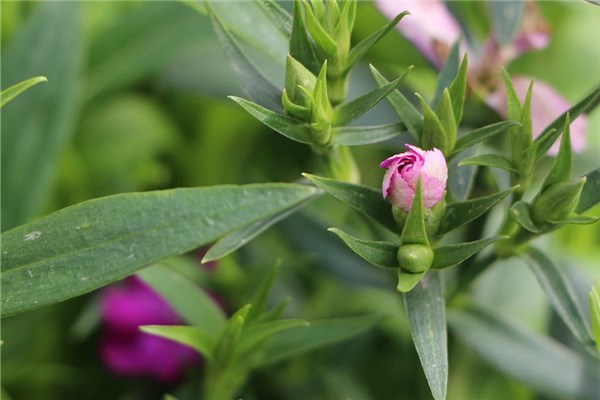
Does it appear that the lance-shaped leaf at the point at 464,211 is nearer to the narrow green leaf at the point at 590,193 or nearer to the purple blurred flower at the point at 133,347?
the narrow green leaf at the point at 590,193

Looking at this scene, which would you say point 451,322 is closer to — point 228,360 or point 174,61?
point 228,360

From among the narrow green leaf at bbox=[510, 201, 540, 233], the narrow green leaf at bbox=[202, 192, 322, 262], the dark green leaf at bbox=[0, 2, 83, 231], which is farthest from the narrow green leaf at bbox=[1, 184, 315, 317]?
the dark green leaf at bbox=[0, 2, 83, 231]

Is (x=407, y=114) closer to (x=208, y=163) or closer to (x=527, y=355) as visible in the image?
(x=527, y=355)

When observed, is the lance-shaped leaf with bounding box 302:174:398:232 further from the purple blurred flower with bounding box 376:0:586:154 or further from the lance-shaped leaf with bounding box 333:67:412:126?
the purple blurred flower with bounding box 376:0:586:154

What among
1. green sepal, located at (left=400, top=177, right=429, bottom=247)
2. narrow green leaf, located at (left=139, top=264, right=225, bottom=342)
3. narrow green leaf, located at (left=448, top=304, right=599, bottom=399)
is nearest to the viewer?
green sepal, located at (left=400, top=177, right=429, bottom=247)

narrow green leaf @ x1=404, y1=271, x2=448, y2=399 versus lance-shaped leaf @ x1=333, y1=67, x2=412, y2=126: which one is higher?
lance-shaped leaf @ x1=333, y1=67, x2=412, y2=126

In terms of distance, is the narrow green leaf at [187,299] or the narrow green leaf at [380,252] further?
the narrow green leaf at [187,299]

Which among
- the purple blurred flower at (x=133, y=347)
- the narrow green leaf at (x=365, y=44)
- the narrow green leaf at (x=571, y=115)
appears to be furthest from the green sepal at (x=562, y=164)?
the purple blurred flower at (x=133, y=347)
